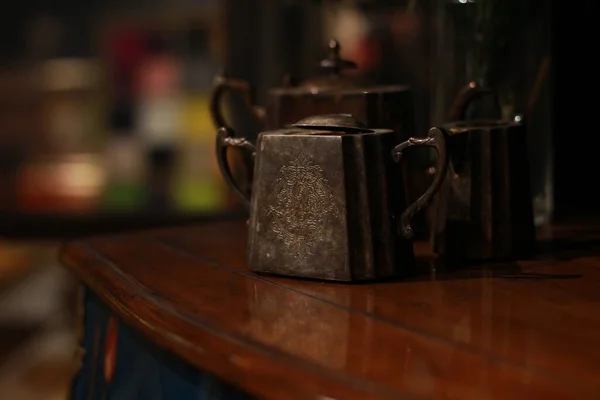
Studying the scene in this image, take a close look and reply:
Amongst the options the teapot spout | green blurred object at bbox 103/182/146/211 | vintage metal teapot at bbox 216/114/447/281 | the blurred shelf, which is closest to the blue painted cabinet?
vintage metal teapot at bbox 216/114/447/281

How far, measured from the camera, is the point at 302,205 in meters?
0.78

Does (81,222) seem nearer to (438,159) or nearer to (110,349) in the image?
(110,349)

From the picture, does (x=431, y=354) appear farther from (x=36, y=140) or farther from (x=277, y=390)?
(x=36, y=140)

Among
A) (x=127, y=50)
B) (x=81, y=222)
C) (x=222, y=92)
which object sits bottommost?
(x=81, y=222)

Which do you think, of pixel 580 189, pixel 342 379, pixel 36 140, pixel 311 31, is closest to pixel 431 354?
pixel 342 379

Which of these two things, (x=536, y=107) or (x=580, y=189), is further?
(x=580, y=189)

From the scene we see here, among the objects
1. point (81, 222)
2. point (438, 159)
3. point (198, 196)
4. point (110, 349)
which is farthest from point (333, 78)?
point (81, 222)

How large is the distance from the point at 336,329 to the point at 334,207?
0.16 m

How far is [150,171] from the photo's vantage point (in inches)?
113

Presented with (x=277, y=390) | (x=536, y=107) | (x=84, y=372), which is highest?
(x=536, y=107)

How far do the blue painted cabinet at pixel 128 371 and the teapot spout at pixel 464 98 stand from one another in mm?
407

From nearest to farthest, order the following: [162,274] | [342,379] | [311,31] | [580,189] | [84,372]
→ [342,379]
[162,274]
[84,372]
[580,189]
[311,31]

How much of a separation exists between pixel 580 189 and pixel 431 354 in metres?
0.72

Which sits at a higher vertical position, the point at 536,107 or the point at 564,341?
the point at 536,107
